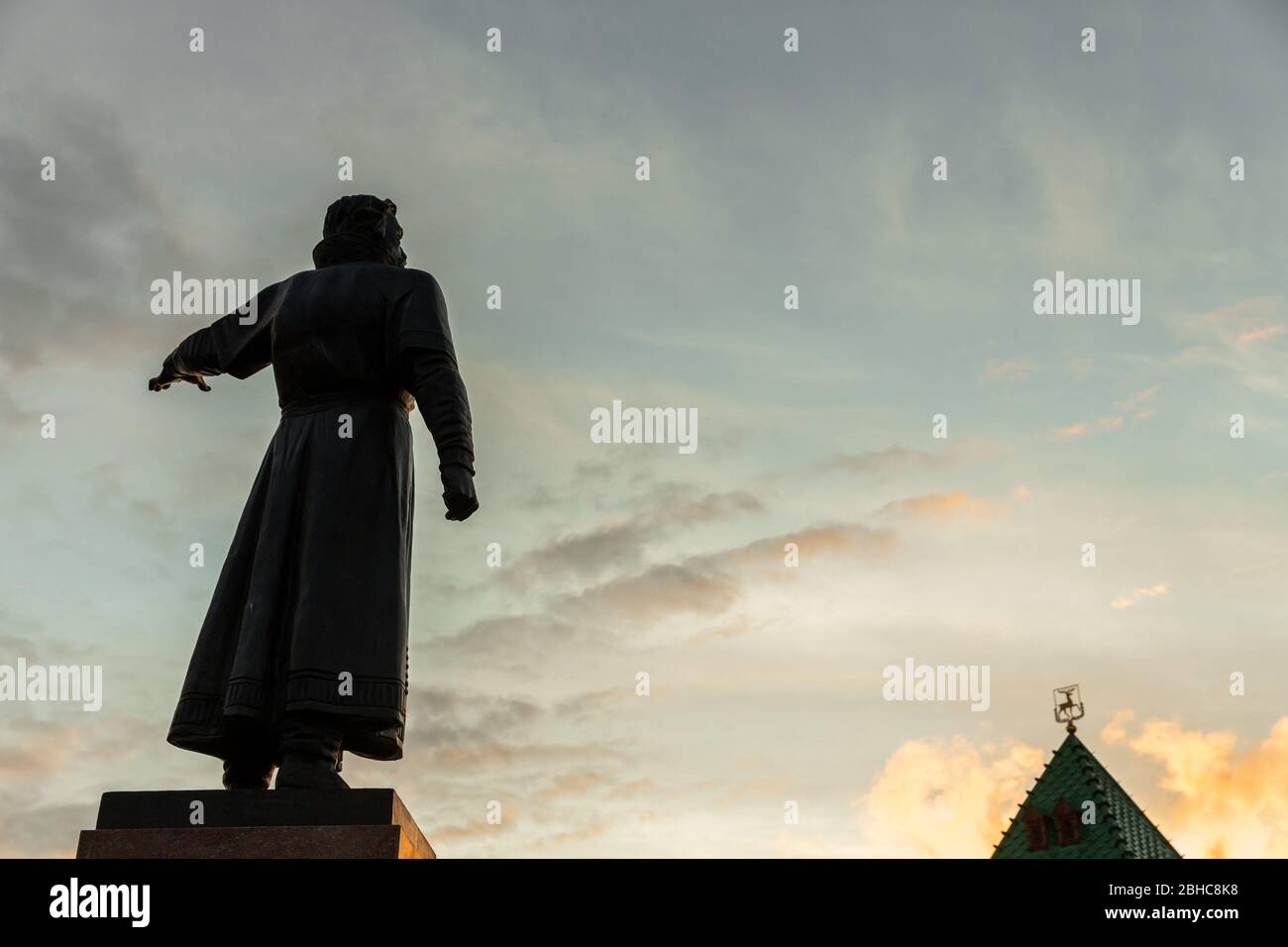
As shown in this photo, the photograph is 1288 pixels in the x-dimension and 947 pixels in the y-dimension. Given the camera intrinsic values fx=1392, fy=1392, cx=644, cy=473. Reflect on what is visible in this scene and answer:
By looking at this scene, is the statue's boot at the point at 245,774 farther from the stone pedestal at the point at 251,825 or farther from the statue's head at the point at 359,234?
the statue's head at the point at 359,234

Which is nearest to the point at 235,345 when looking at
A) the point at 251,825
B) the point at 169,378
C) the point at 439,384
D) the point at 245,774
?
the point at 169,378

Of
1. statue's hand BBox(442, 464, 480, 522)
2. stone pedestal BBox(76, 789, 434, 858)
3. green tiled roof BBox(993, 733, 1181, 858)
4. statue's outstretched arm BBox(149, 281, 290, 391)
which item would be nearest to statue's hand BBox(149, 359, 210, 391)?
statue's outstretched arm BBox(149, 281, 290, 391)

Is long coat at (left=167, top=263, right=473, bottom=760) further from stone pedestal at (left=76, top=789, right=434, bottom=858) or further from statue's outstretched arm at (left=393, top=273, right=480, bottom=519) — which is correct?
stone pedestal at (left=76, top=789, right=434, bottom=858)

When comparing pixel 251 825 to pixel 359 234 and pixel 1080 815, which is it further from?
pixel 1080 815

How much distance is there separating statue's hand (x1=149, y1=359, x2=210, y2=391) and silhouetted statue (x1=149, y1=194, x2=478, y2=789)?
448 millimetres

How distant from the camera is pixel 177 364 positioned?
1069cm

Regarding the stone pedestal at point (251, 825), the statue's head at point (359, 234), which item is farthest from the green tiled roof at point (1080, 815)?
the stone pedestal at point (251, 825)

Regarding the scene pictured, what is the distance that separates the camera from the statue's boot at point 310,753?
8.50 m
